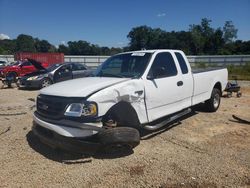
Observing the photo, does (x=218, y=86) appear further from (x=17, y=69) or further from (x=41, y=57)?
(x=41, y=57)

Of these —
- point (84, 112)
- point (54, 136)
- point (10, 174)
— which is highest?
point (84, 112)

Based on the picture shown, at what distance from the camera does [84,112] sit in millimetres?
4531

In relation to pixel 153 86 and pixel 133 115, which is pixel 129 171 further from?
pixel 153 86

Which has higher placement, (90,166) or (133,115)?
(133,115)

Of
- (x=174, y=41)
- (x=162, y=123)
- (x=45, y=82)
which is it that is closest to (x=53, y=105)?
(x=162, y=123)

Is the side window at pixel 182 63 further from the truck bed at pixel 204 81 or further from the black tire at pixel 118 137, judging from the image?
the black tire at pixel 118 137

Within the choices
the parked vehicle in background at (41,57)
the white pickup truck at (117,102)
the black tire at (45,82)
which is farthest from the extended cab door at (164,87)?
the parked vehicle in background at (41,57)

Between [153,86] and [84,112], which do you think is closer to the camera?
[84,112]

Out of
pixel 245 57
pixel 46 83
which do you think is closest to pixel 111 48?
pixel 245 57

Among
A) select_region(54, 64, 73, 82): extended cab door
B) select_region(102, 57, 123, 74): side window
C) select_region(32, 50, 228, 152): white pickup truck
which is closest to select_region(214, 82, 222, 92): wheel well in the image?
select_region(32, 50, 228, 152): white pickup truck

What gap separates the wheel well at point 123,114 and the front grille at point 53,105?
0.64 meters

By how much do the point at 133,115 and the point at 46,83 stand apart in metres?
10.7

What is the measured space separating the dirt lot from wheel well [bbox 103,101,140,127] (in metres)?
0.55

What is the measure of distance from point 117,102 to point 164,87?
1.44 m
